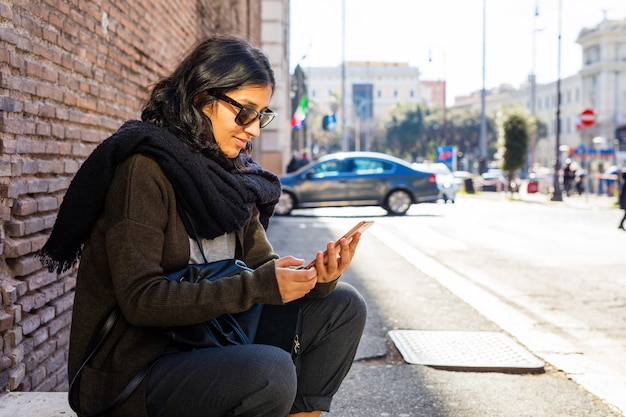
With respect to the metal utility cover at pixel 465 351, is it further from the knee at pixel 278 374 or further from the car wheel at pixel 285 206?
the car wheel at pixel 285 206

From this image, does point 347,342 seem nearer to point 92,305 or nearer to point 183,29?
point 92,305

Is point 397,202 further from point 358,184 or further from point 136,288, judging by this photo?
point 136,288

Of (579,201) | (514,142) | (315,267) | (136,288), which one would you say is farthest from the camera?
(514,142)

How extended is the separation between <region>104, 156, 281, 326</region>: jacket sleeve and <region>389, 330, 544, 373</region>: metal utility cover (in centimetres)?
253

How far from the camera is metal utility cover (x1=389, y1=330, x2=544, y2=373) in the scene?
4.46 m

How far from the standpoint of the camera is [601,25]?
8594 cm

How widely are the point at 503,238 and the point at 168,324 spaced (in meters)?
11.6

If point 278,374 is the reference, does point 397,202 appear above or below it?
below

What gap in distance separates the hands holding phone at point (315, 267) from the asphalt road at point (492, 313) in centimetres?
139

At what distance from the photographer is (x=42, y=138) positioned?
3779mm

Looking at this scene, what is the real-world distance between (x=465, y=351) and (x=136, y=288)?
3115 millimetres

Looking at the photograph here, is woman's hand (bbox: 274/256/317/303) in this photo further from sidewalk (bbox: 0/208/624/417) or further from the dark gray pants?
sidewalk (bbox: 0/208/624/417)

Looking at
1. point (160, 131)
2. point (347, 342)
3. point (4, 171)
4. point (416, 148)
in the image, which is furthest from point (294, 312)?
point (416, 148)

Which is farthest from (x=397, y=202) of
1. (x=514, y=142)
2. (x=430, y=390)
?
(x=514, y=142)
